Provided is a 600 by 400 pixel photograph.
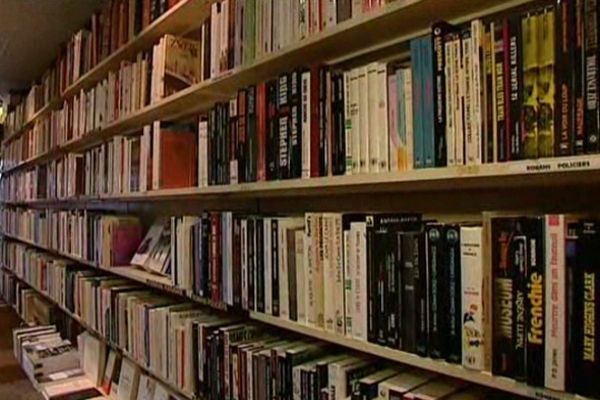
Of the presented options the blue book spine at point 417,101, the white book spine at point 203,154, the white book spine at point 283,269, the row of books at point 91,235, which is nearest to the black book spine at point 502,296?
the blue book spine at point 417,101

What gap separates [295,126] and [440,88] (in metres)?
0.44

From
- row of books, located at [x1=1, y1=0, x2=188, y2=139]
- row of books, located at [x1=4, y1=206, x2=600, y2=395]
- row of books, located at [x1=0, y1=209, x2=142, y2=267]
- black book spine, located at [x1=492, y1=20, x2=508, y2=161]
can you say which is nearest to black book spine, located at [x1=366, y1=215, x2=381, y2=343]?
row of books, located at [x1=4, y1=206, x2=600, y2=395]

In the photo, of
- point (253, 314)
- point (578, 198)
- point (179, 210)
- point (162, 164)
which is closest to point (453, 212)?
point (578, 198)

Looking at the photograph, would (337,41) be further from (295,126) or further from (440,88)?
(440,88)

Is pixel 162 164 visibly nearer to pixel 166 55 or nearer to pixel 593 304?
pixel 166 55

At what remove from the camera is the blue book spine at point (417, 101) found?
3.31ft

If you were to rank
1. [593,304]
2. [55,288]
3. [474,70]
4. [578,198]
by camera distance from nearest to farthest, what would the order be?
[593,304]
[474,70]
[578,198]
[55,288]

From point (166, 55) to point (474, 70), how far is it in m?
1.42

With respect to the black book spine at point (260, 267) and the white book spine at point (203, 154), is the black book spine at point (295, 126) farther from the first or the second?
the white book spine at point (203, 154)

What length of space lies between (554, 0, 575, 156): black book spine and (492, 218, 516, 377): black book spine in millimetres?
155

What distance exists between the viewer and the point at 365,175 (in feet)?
3.72

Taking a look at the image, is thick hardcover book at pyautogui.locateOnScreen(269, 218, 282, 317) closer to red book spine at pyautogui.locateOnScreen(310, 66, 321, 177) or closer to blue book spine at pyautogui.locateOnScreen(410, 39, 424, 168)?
red book spine at pyautogui.locateOnScreen(310, 66, 321, 177)

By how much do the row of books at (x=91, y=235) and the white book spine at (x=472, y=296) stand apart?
196 centimetres

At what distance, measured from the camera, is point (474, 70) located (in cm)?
91
